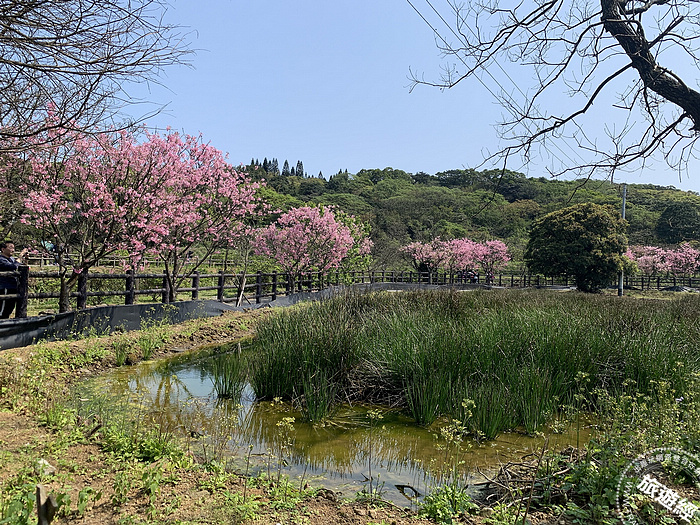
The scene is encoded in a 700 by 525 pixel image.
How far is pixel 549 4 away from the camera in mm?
3639

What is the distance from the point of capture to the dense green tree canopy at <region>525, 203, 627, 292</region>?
27312 millimetres

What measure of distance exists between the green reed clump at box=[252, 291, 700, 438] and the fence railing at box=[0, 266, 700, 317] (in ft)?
13.9

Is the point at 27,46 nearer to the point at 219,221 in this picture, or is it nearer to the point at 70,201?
the point at 70,201

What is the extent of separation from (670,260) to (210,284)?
41172mm

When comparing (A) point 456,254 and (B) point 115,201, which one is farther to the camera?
(A) point 456,254

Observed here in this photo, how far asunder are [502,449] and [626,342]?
2776 millimetres

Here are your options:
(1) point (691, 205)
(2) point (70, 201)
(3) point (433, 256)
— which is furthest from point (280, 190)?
(2) point (70, 201)

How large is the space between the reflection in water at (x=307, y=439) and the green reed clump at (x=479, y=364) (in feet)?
0.89

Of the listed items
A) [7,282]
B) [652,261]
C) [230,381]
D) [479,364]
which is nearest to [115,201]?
[7,282]

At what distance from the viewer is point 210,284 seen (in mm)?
23094

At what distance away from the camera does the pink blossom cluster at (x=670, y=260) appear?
42000mm

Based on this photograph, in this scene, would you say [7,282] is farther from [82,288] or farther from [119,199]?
[119,199]

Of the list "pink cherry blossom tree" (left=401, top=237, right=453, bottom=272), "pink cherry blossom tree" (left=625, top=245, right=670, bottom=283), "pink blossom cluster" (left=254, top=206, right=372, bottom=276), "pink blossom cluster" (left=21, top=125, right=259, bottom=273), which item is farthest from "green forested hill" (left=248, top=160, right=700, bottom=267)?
"pink blossom cluster" (left=21, top=125, right=259, bottom=273)

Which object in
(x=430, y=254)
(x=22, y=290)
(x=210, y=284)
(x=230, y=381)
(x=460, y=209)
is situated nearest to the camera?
(x=230, y=381)
